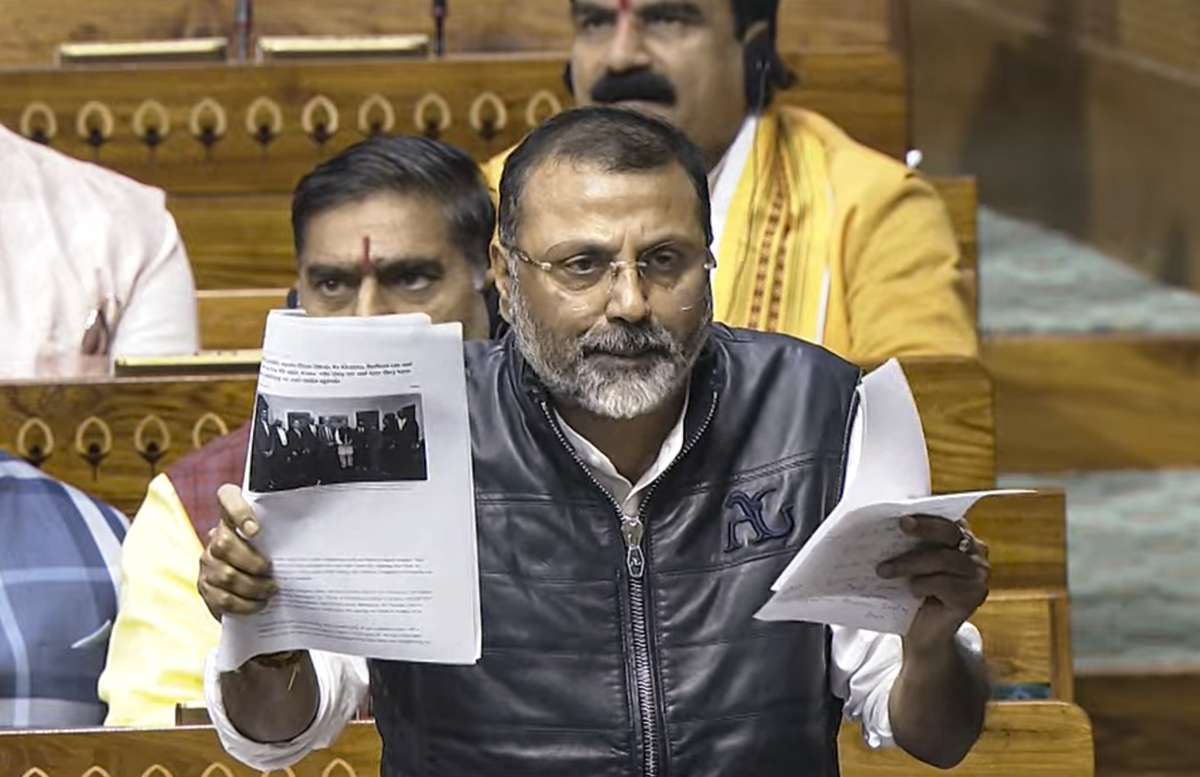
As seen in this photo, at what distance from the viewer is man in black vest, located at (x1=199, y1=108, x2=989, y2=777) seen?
1.50 m

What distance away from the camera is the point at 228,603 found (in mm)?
1425

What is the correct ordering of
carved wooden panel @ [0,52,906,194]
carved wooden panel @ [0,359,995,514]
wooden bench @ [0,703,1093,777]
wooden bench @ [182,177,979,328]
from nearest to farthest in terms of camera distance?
wooden bench @ [0,703,1093,777] → carved wooden panel @ [0,359,995,514] → wooden bench @ [182,177,979,328] → carved wooden panel @ [0,52,906,194]

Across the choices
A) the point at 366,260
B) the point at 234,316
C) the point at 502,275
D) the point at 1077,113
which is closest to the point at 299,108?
the point at 234,316

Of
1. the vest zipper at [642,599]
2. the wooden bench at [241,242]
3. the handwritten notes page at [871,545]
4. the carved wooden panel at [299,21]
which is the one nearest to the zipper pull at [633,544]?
the vest zipper at [642,599]

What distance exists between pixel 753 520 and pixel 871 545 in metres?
0.17

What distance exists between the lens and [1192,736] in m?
2.52

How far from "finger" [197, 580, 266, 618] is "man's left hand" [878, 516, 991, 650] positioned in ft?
1.02

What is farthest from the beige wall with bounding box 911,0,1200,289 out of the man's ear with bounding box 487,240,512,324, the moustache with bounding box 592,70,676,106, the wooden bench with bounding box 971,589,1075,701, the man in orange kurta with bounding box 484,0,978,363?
the man's ear with bounding box 487,240,512,324

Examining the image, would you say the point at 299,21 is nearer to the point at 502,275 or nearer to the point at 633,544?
the point at 502,275

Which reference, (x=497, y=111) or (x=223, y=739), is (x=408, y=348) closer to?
(x=223, y=739)

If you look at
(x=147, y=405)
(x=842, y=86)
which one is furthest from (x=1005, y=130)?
(x=147, y=405)

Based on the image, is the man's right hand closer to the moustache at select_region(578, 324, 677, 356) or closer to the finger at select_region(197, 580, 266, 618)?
the finger at select_region(197, 580, 266, 618)

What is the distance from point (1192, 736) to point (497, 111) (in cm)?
96

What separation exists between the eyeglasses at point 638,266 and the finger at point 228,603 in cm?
26
